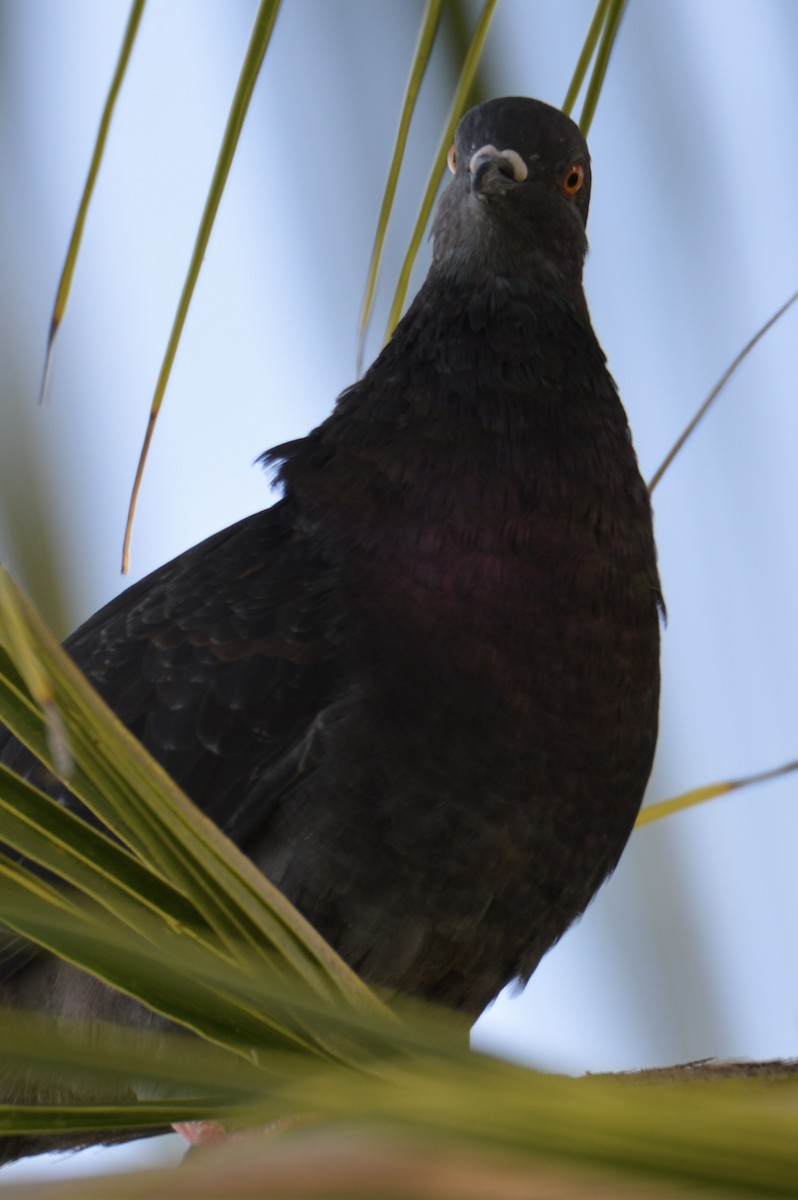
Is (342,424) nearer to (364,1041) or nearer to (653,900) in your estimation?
(653,900)

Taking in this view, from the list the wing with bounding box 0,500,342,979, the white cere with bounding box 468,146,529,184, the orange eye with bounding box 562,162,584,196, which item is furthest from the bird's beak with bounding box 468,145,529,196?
the wing with bounding box 0,500,342,979

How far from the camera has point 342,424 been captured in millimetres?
2928

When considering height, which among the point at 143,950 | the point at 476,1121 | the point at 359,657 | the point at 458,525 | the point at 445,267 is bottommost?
the point at 476,1121

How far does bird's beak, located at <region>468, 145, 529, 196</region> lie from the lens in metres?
3.06

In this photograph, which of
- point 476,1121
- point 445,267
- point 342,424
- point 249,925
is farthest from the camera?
point 445,267

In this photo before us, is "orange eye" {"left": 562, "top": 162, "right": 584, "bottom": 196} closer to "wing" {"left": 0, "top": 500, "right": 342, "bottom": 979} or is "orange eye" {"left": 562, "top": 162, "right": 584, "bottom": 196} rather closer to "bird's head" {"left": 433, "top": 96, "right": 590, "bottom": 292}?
"bird's head" {"left": 433, "top": 96, "right": 590, "bottom": 292}

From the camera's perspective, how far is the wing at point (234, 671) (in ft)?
8.39

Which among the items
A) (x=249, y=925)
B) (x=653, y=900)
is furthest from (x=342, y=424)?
(x=249, y=925)

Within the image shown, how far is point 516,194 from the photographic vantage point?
311 centimetres

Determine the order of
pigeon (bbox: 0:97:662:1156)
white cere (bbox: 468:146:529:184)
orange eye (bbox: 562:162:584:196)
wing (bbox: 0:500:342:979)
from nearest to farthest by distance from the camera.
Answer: pigeon (bbox: 0:97:662:1156) < wing (bbox: 0:500:342:979) < white cere (bbox: 468:146:529:184) < orange eye (bbox: 562:162:584:196)

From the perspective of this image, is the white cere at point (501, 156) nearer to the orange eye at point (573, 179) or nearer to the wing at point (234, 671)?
the orange eye at point (573, 179)

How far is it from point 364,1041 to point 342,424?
2.41 metres

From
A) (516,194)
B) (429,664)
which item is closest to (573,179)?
(516,194)

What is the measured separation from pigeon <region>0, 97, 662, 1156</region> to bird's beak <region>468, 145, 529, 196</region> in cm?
6
